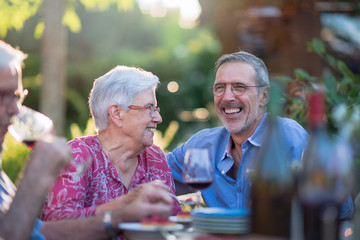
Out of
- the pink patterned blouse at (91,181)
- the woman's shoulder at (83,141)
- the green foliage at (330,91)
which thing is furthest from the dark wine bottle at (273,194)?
the green foliage at (330,91)

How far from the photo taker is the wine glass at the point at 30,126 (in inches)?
82.7

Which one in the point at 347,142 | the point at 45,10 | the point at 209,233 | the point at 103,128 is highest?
the point at 45,10

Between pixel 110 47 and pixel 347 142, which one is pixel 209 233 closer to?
pixel 347 142

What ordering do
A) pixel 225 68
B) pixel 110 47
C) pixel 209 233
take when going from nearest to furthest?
pixel 209 233
pixel 225 68
pixel 110 47

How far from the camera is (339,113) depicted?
1.76 meters

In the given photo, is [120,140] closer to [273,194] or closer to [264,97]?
[264,97]

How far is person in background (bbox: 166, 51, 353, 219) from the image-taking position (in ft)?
11.3

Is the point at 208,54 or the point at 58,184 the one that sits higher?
the point at 208,54

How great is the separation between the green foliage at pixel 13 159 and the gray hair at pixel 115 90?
2.39 meters

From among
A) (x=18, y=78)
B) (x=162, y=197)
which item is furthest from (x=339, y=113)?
(x=18, y=78)

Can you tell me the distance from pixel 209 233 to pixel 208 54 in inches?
818

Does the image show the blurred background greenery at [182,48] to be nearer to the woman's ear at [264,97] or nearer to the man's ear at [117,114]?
the woman's ear at [264,97]

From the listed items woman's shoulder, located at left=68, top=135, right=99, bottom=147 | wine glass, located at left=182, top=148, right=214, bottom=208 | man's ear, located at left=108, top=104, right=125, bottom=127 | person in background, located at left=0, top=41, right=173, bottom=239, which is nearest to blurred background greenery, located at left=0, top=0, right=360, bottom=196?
wine glass, located at left=182, top=148, right=214, bottom=208

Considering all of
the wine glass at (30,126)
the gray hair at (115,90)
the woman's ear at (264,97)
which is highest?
the woman's ear at (264,97)
